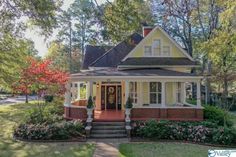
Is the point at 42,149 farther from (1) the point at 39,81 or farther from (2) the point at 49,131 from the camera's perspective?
(1) the point at 39,81

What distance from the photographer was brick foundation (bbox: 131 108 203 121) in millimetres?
19344

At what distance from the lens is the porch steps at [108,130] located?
17375mm

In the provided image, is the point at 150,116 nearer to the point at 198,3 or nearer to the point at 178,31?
the point at 198,3

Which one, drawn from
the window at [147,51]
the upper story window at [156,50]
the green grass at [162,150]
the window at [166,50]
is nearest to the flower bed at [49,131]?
the green grass at [162,150]

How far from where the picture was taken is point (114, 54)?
2764 centimetres

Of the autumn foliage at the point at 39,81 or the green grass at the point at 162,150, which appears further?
the autumn foliage at the point at 39,81

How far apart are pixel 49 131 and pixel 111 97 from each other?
866 centimetres

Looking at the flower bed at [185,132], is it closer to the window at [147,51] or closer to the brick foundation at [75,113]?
the brick foundation at [75,113]

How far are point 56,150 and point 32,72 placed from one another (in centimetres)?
684

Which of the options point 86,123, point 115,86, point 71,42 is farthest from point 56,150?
point 71,42

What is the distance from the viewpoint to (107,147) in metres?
14.9

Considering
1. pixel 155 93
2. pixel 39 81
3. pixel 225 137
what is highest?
pixel 39 81

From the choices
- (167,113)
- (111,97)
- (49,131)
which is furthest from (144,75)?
(49,131)

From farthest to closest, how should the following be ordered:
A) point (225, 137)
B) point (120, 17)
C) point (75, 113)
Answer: point (75, 113)
point (225, 137)
point (120, 17)
